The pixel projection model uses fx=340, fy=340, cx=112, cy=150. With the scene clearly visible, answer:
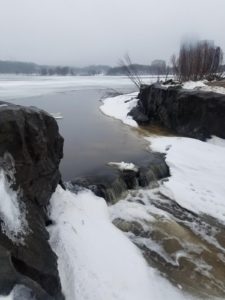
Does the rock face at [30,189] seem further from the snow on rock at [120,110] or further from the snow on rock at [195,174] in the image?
the snow on rock at [120,110]

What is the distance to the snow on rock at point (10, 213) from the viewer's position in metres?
4.04

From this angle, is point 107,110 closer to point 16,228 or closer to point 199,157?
point 199,157

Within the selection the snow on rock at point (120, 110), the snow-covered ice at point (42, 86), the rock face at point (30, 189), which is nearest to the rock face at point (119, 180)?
the rock face at point (30, 189)

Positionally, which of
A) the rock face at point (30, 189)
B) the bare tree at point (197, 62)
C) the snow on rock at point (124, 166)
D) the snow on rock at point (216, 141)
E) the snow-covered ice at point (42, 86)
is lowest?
the snow-covered ice at point (42, 86)

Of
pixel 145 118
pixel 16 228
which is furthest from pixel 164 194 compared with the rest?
pixel 145 118

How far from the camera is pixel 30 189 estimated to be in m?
5.46

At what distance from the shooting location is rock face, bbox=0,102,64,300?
3652mm

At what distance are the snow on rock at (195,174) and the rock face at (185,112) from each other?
1100 mm

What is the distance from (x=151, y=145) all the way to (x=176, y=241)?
7.36 metres

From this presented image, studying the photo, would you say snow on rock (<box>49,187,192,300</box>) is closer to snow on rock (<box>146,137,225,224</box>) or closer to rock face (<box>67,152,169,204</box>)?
rock face (<box>67,152,169,204</box>)

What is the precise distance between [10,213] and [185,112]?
1365cm

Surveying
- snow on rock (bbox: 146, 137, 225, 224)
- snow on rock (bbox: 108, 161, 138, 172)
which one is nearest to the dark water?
snow on rock (bbox: 108, 161, 138, 172)

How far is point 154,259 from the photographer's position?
20.1ft

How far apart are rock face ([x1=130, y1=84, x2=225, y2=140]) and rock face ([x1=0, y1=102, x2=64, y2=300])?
31.7ft
